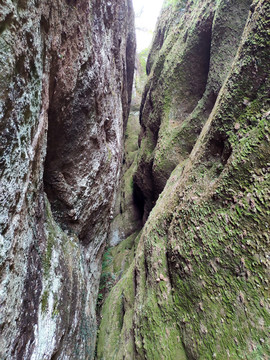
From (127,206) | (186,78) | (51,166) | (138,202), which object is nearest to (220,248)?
(51,166)

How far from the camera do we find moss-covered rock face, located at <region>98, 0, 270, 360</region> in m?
2.37

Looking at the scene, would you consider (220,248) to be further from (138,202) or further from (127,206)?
(127,206)

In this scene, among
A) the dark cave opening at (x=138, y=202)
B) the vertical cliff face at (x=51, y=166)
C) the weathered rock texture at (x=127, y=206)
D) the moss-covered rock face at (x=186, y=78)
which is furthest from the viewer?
the dark cave opening at (x=138, y=202)

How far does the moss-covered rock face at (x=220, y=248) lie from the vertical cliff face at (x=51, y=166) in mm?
1511

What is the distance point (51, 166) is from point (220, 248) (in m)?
3.29

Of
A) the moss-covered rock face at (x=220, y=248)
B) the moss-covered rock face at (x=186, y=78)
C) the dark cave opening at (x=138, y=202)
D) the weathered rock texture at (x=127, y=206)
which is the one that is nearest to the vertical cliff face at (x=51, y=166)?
the moss-covered rock face at (x=220, y=248)

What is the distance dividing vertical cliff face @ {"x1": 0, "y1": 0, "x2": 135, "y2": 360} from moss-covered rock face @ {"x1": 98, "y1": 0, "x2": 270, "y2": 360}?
4.96ft

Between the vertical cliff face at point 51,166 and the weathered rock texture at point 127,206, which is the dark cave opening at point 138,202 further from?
the vertical cliff face at point 51,166

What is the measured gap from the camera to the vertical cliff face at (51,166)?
5.96 feet

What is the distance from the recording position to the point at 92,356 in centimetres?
423

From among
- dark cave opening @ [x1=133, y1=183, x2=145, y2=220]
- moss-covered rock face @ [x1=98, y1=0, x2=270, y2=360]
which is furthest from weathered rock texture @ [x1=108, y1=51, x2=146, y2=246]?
moss-covered rock face @ [x1=98, y1=0, x2=270, y2=360]

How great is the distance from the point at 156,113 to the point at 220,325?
7.41 metres

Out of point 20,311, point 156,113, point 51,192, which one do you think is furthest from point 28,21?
point 156,113

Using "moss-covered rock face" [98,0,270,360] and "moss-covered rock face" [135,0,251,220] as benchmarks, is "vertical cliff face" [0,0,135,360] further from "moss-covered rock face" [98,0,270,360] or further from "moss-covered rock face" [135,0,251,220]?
"moss-covered rock face" [135,0,251,220]
